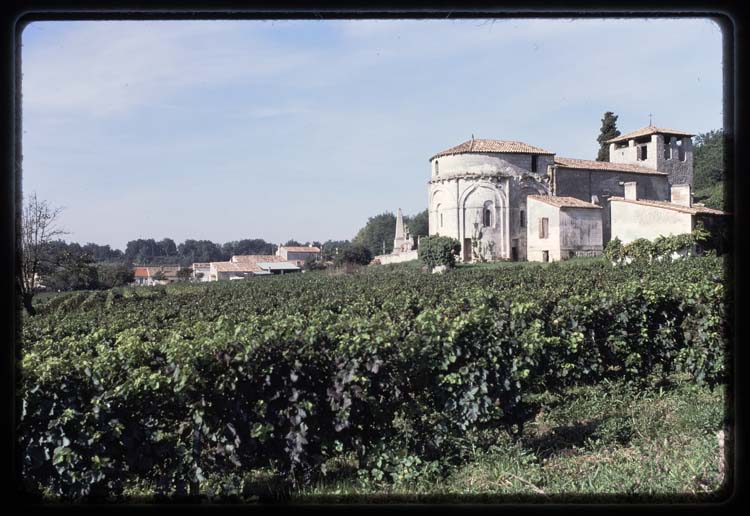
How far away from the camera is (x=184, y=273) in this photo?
52.6 ft

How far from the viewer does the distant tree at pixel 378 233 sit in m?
68.8

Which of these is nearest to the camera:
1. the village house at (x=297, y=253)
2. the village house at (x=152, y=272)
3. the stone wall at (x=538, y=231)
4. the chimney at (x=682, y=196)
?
the village house at (x=152, y=272)

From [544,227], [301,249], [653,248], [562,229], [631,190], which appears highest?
[631,190]

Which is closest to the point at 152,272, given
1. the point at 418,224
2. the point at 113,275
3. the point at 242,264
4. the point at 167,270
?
the point at 167,270

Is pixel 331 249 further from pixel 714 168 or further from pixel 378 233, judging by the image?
pixel 714 168

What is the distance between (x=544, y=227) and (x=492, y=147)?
7566mm

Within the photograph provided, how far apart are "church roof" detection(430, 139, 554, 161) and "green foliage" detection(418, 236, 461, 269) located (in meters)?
7.99

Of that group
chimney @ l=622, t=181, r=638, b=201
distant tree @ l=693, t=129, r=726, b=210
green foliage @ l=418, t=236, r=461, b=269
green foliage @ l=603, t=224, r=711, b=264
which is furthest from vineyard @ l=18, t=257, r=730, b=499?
chimney @ l=622, t=181, r=638, b=201

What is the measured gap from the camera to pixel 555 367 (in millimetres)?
5582

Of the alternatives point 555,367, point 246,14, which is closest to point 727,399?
point 246,14

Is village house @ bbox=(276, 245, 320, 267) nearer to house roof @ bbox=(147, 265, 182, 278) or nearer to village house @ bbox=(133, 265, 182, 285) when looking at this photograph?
house roof @ bbox=(147, 265, 182, 278)

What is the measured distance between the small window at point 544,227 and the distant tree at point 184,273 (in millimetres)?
27965

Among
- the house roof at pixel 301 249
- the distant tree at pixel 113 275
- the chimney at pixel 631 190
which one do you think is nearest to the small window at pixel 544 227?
the chimney at pixel 631 190

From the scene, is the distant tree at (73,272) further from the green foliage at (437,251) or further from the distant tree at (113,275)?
the green foliage at (437,251)
